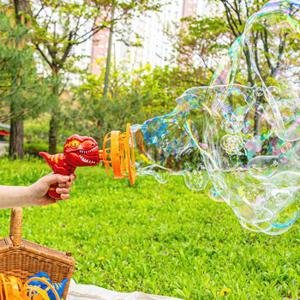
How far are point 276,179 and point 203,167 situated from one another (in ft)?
1.48

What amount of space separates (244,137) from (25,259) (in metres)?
1.35

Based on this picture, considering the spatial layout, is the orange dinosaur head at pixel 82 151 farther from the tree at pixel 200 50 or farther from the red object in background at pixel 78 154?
the tree at pixel 200 50

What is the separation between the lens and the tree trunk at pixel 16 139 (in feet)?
30.3

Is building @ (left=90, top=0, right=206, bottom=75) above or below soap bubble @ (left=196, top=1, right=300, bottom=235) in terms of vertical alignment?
above

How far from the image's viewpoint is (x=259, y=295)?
299 centimetres

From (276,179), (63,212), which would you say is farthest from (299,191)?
(63,212)

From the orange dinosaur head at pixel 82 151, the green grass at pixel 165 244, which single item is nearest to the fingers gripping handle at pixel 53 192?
the orange dinosaur head at pixel 82 151

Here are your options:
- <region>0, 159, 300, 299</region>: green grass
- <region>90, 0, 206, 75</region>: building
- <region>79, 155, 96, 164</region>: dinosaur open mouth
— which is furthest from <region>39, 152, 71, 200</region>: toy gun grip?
<region>90, 0, 206, 75</region>: building

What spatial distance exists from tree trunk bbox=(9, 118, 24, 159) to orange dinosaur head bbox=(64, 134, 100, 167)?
7798 mm

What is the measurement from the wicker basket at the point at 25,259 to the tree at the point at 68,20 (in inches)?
312

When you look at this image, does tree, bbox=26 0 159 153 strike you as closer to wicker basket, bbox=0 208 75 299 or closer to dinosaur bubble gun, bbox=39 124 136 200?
wicker basket, bbox=0 208 75 299

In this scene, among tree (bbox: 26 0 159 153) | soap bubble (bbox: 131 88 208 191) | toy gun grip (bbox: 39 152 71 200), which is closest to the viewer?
toy gun grip (bbox: 39 152 71 200)

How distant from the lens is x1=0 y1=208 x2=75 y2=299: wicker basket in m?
2.41

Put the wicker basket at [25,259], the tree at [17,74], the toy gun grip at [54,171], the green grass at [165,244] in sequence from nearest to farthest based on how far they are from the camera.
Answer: the toy gun grip at [54,171]
the wicker basket at [25,259]
the green grass at [165,244]
the tree at [17,74]
